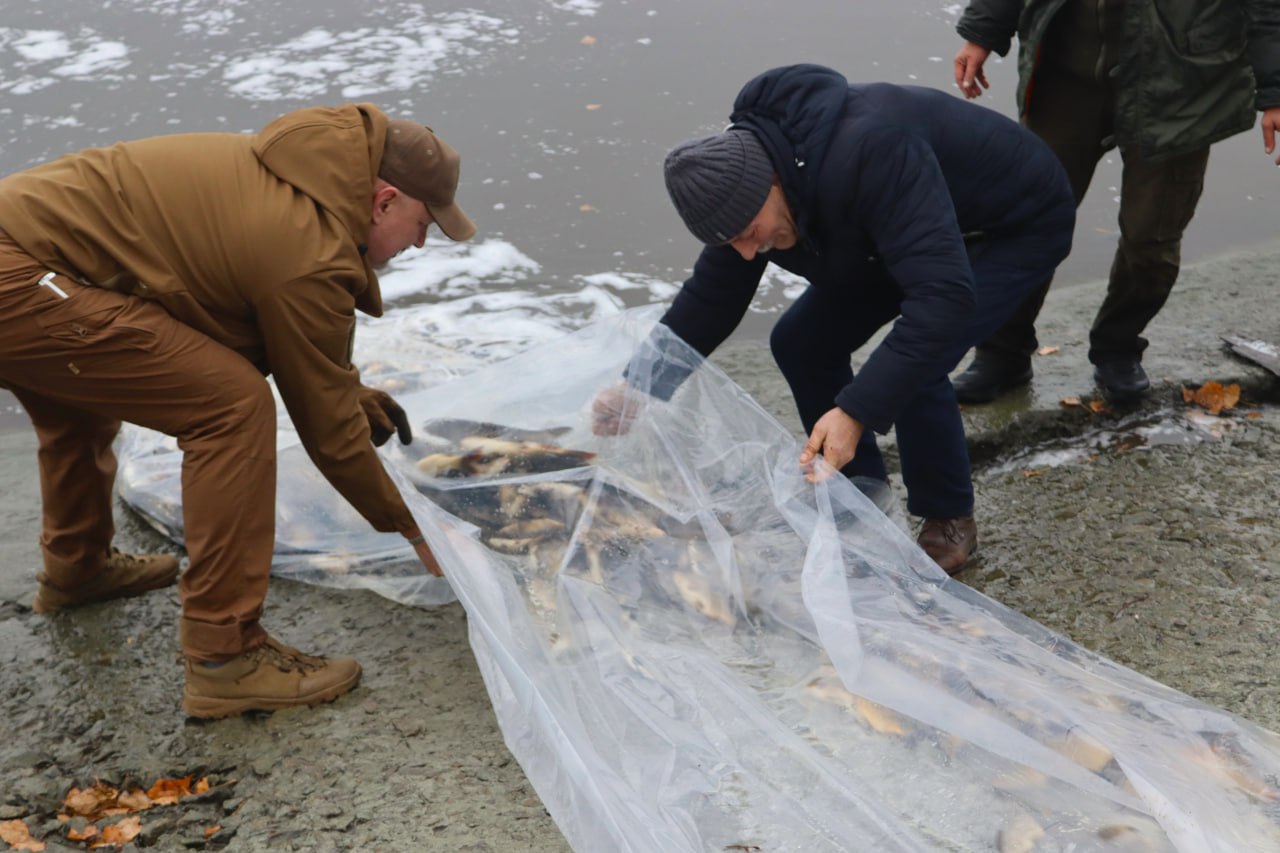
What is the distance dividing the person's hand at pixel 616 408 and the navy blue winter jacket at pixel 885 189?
0.58 metres

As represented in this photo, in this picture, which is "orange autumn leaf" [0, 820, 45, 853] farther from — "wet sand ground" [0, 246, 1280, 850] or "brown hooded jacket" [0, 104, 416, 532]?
"brown hooded jacket" [0, 104, 416, 532]

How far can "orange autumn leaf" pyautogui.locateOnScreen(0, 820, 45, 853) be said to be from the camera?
2178 mm

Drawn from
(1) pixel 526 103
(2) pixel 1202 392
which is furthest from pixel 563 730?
(1) pixel 526 103

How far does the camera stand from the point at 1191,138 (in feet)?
10.6

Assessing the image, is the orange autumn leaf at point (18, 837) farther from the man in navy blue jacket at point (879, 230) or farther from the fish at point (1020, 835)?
the fish at point (1020, 835)

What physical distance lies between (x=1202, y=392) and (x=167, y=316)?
3.16 meters

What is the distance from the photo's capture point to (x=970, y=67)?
12.0 feet

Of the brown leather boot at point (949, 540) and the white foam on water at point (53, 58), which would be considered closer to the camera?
the brown leather boot at point (949, 540)

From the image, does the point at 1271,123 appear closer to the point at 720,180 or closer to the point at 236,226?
the point at 720,180

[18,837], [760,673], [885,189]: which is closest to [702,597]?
[760,673]

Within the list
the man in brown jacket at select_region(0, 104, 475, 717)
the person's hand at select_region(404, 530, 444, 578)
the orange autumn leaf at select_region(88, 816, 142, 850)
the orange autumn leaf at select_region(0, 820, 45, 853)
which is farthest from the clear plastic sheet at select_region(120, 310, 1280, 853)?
the orange autumn leaf at select_region(0, 820, 45, 853)

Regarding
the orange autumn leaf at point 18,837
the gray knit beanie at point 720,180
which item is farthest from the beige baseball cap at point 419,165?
the orange autumn leaf at point 18,837

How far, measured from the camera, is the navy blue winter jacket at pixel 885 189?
239 cm

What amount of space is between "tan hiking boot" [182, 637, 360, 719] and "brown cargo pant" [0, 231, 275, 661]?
0.03 metres
